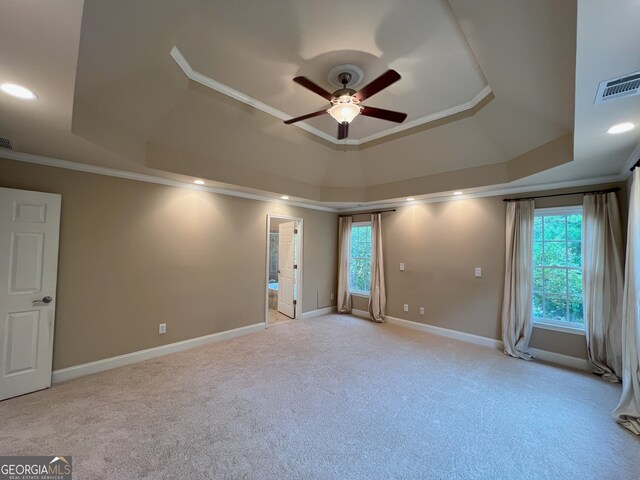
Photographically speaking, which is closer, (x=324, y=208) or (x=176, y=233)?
(x=176, y=233)

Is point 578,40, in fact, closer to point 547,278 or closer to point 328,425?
point 328,425

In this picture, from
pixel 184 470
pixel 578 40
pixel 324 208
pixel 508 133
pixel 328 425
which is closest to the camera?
pixel 578 40

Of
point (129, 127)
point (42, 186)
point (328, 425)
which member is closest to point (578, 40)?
point (328, 425)

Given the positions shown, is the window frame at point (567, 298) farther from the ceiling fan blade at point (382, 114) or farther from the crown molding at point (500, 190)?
the ceiling fan blade at point (382, 114)

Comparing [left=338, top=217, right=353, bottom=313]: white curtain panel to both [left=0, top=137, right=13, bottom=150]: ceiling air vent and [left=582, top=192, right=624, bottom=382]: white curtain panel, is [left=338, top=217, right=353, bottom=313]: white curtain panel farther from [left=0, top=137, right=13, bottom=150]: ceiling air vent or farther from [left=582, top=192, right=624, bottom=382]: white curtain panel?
[left=0, top=137, right=13, bottom=150]: ceiling air vent

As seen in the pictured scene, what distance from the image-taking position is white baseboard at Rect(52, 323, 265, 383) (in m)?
2.96

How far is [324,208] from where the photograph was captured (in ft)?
19.9

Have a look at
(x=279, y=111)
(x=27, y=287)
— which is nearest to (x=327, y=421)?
(x=27, y=287)

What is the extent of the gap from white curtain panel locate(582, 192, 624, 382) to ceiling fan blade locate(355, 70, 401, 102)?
3.33 metres

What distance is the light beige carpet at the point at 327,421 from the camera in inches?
73.3

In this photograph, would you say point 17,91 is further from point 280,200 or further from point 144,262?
point 280,200

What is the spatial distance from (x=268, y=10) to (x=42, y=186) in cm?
305

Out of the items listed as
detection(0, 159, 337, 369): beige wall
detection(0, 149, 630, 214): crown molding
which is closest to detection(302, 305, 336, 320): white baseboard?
detection(0, 159, 337, 369): beige wall

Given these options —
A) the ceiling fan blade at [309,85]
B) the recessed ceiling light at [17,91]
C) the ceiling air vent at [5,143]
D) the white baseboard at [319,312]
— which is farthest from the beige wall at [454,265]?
the ceiling air vent at [5,143]
